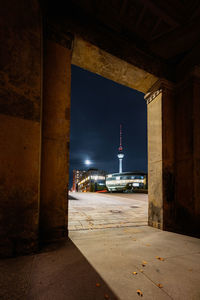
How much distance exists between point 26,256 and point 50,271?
2.37 ft

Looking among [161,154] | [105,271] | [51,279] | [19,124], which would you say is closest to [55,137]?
[19,124]

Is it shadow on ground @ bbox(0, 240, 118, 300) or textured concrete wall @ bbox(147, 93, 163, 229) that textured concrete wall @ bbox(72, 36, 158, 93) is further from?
shadow on ground @ bbox(0, 240, 118, 300)

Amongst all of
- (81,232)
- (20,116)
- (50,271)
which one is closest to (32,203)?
(50,271)

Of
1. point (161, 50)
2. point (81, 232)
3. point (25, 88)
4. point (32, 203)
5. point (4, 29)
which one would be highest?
point (161, 50)

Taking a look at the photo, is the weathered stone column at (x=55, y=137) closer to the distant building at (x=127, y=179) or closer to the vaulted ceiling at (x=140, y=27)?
the vaulted ceiling at (x=140, y=27)

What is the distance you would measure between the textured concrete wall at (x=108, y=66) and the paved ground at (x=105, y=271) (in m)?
5.15

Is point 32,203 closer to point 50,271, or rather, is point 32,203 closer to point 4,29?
point 50,271

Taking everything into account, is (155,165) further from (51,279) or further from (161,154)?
(51,279)

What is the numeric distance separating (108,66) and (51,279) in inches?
213

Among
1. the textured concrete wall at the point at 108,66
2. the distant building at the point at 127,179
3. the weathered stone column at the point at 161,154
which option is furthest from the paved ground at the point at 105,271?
the distant building at the point at 127,179

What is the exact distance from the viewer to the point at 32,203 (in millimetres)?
2627

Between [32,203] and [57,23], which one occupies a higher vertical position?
[57,23]

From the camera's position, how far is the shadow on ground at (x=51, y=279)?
1652 mm

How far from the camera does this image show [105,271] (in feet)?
6.97
